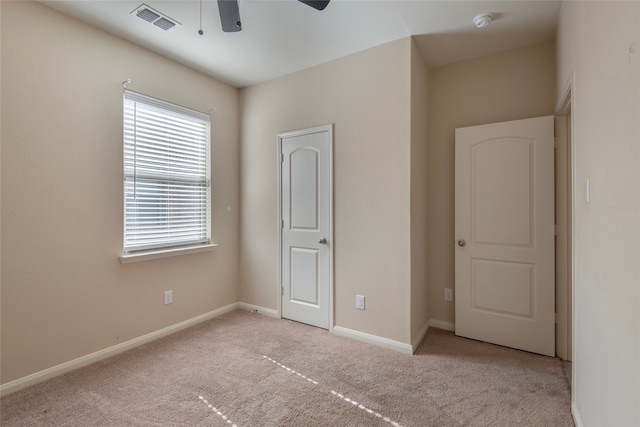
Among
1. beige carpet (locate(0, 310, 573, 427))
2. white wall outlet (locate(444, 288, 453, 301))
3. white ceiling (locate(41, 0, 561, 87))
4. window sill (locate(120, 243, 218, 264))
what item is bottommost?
beige carpet (locate(0, 310, 573, 427))

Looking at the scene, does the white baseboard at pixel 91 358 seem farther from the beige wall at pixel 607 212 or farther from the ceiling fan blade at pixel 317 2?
the beige wall at pixel 607 212

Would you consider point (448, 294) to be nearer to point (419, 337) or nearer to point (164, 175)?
point (419, 337)

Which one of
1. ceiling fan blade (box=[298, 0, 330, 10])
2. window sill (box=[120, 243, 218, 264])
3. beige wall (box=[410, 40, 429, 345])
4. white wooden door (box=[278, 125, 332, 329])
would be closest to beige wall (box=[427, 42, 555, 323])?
beige wall (box=[410, 40, 429, 345])

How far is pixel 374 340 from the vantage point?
2.79 metres

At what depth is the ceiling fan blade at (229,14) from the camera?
1.78 m

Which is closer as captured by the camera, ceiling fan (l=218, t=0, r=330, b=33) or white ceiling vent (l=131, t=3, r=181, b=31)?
ceiling fan (l=218, t=0, r=330, b=33)

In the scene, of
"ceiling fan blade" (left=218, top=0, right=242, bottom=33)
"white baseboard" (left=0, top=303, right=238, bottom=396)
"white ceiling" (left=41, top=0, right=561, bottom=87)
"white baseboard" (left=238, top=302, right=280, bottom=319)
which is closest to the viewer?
"ceiling fan blade" (left=218, top=0, right=242, bottom=33)

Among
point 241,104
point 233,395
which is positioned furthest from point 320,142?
point 233,395

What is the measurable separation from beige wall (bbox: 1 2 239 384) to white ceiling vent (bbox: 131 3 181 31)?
Result: 48cm

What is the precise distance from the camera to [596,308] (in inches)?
56.4

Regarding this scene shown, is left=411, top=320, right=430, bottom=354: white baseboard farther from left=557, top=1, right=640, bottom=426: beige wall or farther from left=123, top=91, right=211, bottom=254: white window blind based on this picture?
left=123, top=91, right=211, bottom=254: white window blind

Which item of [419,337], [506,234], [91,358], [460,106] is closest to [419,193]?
[506,234]

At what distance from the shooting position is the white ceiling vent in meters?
2.26

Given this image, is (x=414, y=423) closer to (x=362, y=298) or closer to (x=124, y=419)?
(x=362, y=298)
